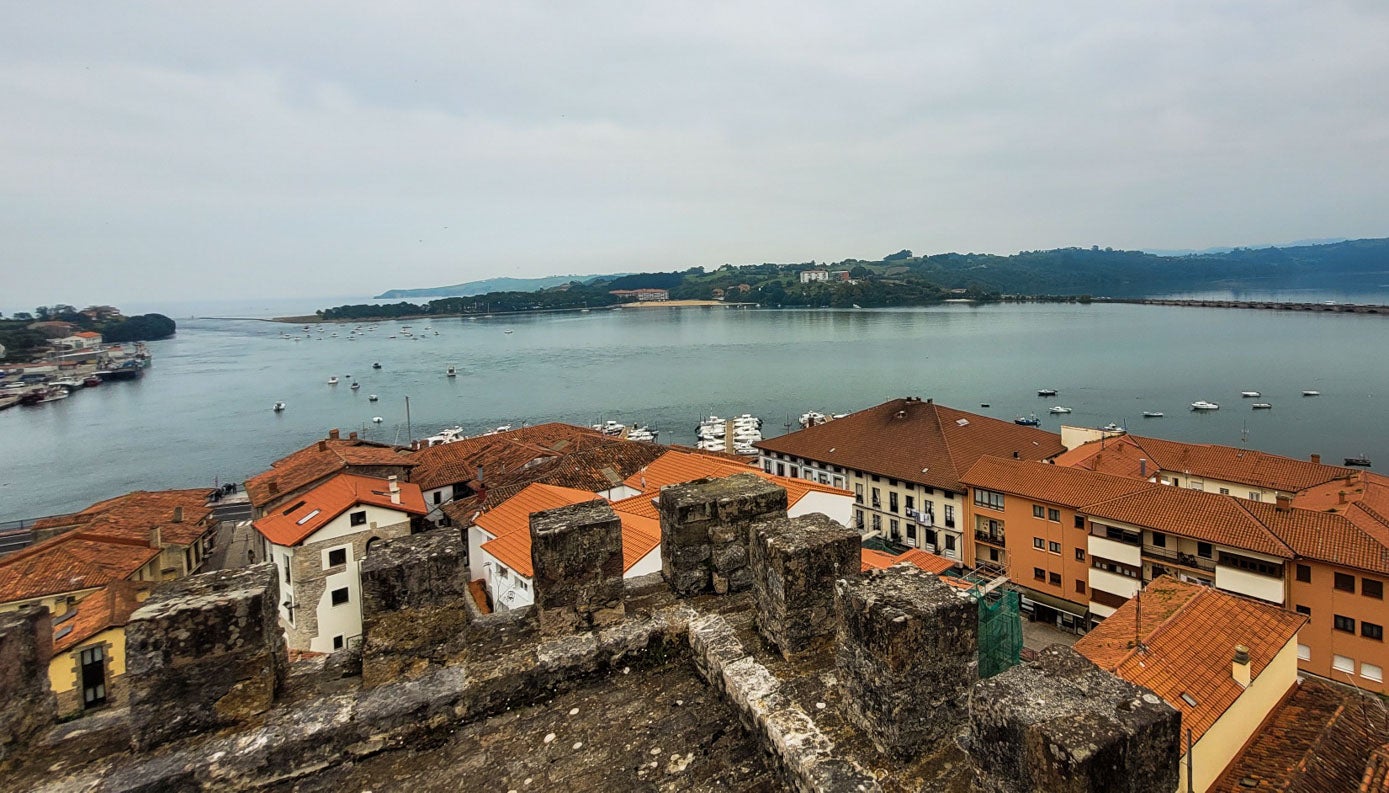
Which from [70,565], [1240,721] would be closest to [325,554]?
[70,565]

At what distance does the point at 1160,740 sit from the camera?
9.27 feet

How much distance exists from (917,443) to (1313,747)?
96.8 ft

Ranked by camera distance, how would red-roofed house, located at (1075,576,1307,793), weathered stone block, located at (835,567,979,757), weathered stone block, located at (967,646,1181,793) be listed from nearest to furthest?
weathered stone block, located at (967,646,1181,793)
weathered stone block, located at (835,567,979,757)
red-roofed house, located at (1075,576,1307,793)

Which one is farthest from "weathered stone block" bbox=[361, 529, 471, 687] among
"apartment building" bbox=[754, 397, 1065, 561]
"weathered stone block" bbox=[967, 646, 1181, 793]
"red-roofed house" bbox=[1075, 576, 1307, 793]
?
"apartment building" bbox=[754, 397, 1065, 561]

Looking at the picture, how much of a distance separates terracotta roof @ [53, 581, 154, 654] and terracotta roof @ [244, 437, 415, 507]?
30.7 feet

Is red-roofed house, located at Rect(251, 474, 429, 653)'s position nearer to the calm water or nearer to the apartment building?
the apartment building

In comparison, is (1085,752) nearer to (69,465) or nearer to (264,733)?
(264,733)

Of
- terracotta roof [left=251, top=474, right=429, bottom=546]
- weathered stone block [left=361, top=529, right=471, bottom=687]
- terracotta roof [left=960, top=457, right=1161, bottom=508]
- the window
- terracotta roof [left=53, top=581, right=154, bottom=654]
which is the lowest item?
the window

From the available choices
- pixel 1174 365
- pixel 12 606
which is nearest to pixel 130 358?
pixel 12 606

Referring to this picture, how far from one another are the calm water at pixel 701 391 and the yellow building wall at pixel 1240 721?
64759 millimetres

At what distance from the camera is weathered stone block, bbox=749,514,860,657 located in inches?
173

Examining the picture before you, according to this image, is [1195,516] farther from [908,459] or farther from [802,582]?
[802,582]

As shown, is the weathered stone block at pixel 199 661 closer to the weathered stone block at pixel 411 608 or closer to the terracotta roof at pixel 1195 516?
the weathered stone block at pixel 411 608

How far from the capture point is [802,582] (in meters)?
4.41
